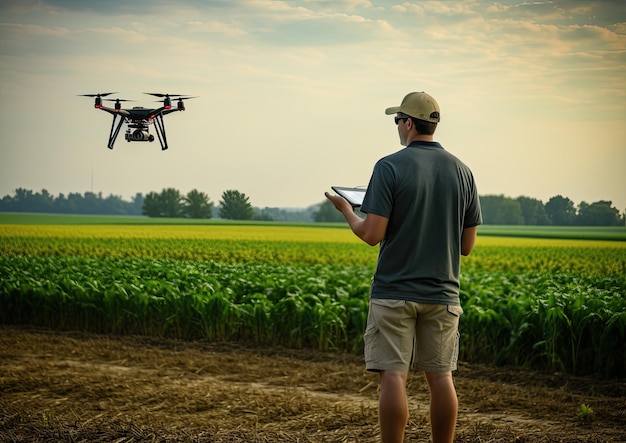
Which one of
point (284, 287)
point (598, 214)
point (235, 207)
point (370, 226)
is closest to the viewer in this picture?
point (370, 226)

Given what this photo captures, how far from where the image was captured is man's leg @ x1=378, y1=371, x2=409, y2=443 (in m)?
3.66

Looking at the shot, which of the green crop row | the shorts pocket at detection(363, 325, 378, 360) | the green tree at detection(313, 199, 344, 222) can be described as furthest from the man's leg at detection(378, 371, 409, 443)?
the green tree at detection(313, 199, 344, 222)

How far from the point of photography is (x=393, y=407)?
366 centimetres

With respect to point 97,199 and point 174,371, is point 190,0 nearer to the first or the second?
point 97,199

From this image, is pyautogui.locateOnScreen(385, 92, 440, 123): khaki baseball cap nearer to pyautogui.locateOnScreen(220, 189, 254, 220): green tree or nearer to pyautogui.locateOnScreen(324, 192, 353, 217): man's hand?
pyautogui.locateOnScreen(324, 192, 353, 217): man's hand

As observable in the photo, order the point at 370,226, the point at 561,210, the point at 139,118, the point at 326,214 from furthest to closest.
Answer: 1. the point at 326,214
2. the point at 561,210
3. the point at 139,118
4. the point at 370,226

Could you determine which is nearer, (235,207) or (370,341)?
(370,341)

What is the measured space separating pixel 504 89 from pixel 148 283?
4862 mm

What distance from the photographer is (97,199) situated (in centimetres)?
1039

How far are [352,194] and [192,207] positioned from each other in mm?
6604

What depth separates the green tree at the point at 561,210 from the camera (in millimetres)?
10039

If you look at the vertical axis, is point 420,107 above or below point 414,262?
above

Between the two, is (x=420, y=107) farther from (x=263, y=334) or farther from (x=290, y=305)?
(x=263, y=334)

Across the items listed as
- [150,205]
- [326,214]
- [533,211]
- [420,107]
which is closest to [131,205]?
[150,205]
